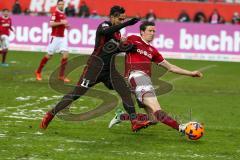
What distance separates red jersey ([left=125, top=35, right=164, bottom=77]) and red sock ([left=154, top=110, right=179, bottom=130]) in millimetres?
763

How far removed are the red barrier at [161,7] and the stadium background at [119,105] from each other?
301 inches

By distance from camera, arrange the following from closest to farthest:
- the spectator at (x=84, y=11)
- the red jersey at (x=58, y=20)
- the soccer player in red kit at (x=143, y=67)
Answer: the soccer player in red kit at (x=143, y=67), the red jersey at (x=58, y=20), the spectator at (x=84, y=11)

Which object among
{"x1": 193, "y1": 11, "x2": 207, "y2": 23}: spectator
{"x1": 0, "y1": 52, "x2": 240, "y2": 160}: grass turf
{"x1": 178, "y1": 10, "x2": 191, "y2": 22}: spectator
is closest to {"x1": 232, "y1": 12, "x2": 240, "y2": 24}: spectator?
{"x1": 193, "y1": 11, "x2": 207, "y2": 23}: spectator

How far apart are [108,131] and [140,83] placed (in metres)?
1.15

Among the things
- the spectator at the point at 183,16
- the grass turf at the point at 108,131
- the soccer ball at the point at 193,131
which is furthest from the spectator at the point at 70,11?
the soccer ball at the point at 193,131

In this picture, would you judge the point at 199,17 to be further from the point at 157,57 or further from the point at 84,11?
the point at 157,57

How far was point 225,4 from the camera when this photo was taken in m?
36.7

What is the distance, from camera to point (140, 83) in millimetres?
11625

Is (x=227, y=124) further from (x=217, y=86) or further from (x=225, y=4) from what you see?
(x=225, y=4)

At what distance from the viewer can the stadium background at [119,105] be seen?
10.4m

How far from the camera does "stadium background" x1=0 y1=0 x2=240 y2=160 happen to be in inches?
408

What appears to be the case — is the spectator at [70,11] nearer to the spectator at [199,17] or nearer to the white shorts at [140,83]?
the spectator at [199,17]

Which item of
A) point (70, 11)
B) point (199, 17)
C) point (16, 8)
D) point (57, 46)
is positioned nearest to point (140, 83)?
point (57, 46)

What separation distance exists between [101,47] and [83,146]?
7.48 feet
